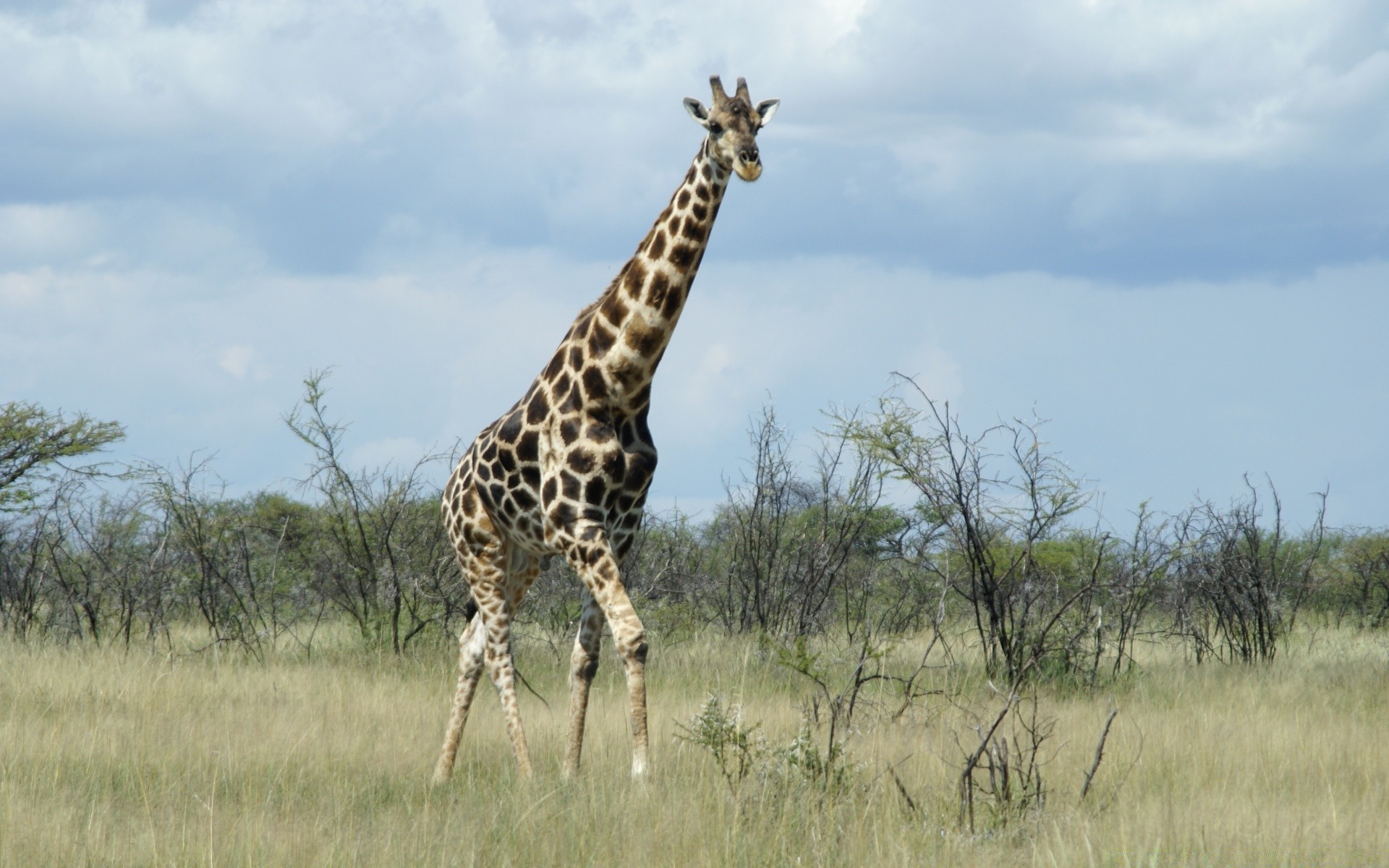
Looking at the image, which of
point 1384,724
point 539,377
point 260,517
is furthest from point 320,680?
point 260,517

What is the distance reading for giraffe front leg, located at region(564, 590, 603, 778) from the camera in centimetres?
668

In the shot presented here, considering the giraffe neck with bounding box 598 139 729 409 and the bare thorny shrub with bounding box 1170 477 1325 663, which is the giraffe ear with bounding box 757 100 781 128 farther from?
the bare thorny shrub with bounding box 1170 477 1325 663

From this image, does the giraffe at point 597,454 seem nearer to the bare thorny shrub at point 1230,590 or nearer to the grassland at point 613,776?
the grassland at point 613,776

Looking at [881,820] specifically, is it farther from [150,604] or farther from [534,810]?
[150,604]

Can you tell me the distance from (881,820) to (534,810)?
168 cm

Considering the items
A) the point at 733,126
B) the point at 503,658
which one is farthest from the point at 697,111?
the point at 503,658

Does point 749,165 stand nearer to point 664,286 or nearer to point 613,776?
point 664,286

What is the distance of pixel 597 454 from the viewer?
655 centimetres

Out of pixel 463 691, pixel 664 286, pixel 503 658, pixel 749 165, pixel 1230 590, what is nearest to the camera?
pixel 749 165

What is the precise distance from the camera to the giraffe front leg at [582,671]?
21.9ft

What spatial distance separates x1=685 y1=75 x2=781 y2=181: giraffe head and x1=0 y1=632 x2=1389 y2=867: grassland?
10.0 ft

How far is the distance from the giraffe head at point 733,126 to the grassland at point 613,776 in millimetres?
3050

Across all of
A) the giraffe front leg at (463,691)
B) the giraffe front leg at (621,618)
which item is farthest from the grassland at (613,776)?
the giraffe front leg at (621,618)

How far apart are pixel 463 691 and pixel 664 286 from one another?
2.77m
